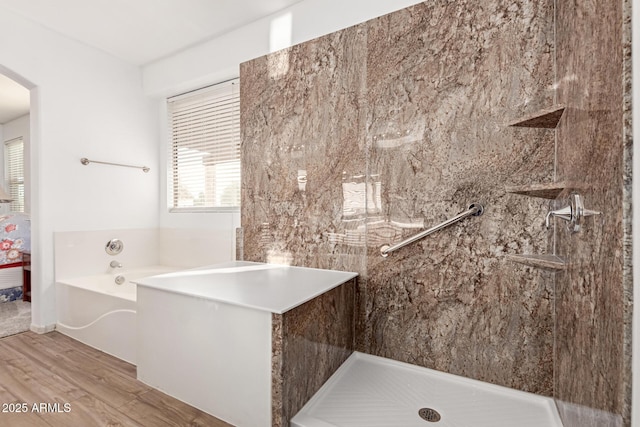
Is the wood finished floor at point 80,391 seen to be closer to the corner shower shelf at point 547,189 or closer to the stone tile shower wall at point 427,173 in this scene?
the stone tile shower wall at point 427,173

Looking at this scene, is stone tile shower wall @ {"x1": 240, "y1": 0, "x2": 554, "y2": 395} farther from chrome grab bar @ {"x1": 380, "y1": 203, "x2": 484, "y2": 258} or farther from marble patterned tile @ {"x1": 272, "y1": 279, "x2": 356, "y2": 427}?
marble patterned tile @ {"x1": 272, "y1": 279, "x2": 356, "y2": 427}

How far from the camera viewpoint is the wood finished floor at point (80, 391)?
1.46 meters

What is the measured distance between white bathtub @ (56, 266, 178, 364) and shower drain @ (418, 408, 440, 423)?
1.79 meters

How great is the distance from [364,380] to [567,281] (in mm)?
1077

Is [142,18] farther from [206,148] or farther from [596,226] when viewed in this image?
[596,226]

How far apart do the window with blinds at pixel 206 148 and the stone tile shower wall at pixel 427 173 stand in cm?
66

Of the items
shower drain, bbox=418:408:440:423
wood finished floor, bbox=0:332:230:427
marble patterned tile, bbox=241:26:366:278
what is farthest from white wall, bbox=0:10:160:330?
shower drain, bbox=418:408:440:423

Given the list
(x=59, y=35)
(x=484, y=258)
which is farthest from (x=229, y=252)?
(x=59, y=35)

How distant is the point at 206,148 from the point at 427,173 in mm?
2133

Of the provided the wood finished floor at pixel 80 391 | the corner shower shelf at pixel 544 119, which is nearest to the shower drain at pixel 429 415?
the wood finished floor at pixel 80 391

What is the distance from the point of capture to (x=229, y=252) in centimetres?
273

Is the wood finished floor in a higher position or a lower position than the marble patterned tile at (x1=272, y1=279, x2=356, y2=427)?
lower

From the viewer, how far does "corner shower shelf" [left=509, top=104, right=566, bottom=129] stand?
1213 millimetres

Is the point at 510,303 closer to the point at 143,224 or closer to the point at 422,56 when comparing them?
the point at 422,56
